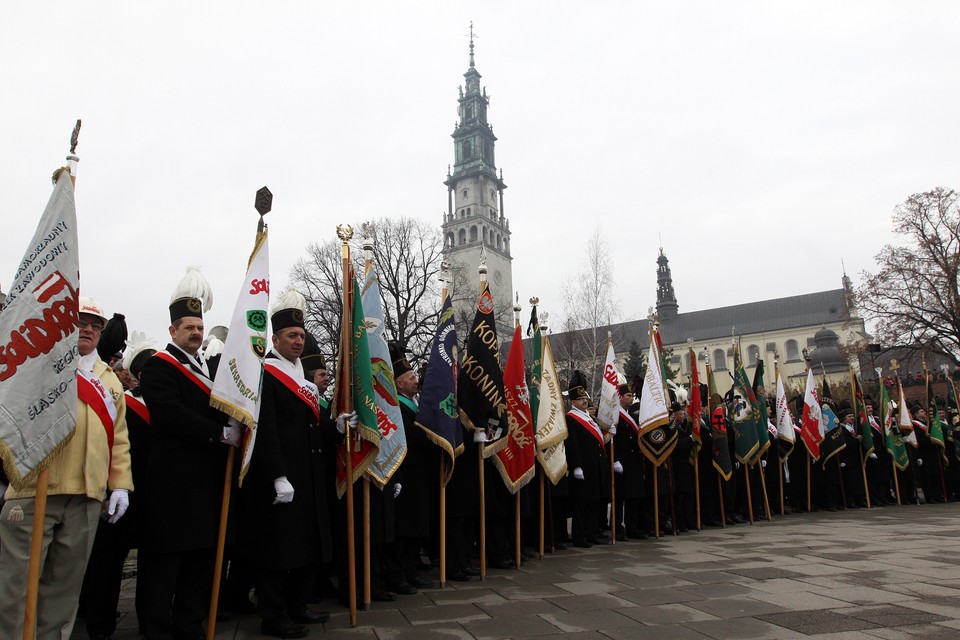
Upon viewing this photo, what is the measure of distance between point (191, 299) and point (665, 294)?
89.5 m

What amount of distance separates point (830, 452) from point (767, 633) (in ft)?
33.5

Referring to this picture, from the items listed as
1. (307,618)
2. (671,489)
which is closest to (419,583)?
(307,618)

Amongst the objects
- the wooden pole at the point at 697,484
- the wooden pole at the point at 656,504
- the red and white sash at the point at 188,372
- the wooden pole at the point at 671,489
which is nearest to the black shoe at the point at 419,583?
the red and white sash at the point at 188,372

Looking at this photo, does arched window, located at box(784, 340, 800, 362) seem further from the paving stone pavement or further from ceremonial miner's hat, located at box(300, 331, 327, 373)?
ceremonial miner's hat, located at box(300, 331, 327, 373)

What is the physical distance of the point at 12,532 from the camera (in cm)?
350

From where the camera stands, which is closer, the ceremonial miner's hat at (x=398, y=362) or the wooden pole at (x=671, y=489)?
the ceremonial miner's hat at (x=398, y=362)

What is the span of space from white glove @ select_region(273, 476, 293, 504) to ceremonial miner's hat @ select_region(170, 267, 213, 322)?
52.5 inches

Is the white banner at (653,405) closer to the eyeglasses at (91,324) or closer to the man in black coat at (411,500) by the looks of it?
the man in black coat at (411,500)

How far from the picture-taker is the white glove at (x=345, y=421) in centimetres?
518

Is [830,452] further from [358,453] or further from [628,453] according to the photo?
[358,453]

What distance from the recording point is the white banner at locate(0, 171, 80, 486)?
3369mm

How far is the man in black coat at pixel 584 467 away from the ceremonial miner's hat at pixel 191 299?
543cm

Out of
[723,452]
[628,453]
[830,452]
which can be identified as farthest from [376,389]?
[830,452]

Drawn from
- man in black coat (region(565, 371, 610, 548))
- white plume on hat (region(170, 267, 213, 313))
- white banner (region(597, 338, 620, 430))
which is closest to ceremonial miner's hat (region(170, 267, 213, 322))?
white plume on hat (region(170, 267, 213, 313))
